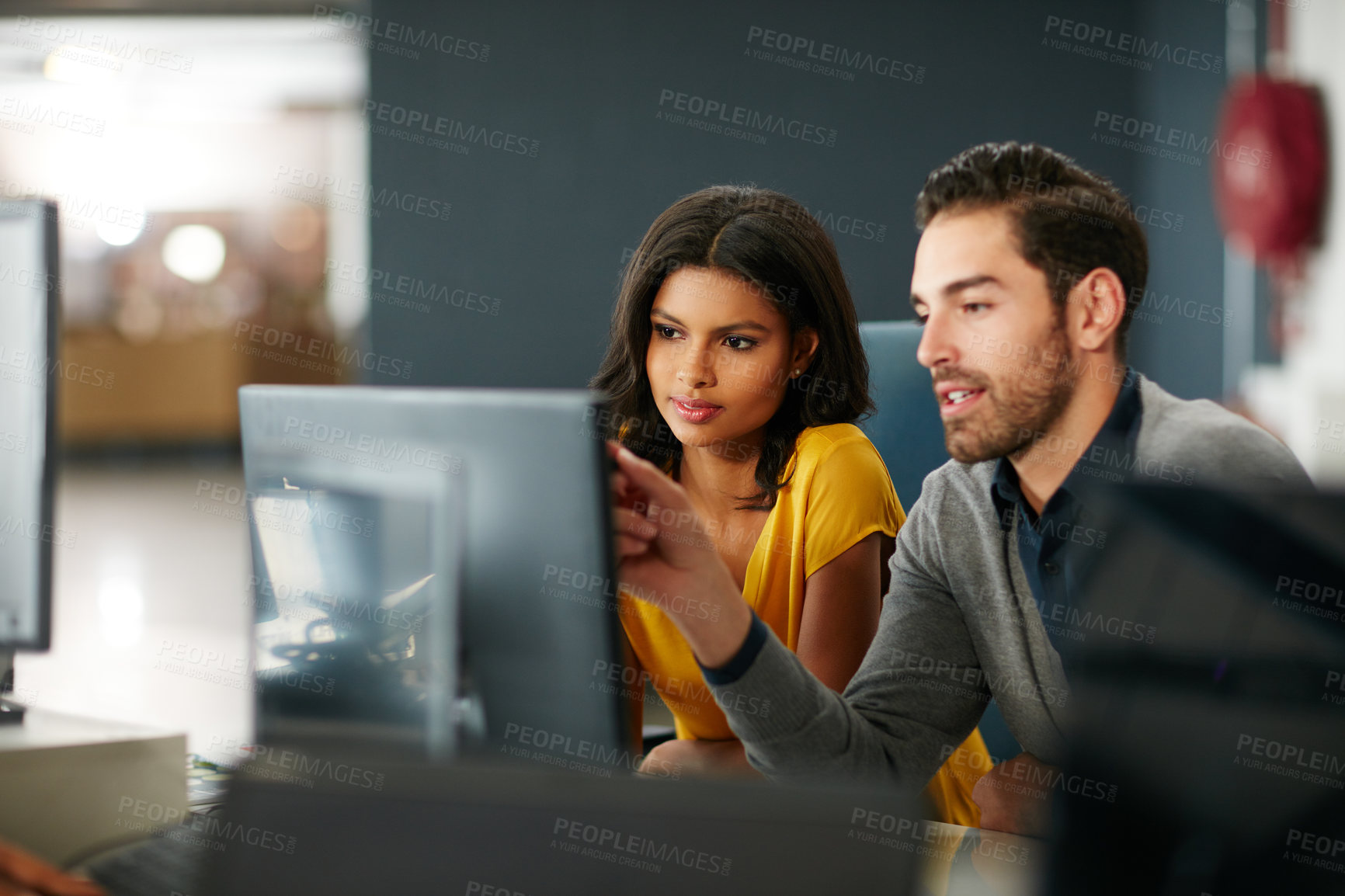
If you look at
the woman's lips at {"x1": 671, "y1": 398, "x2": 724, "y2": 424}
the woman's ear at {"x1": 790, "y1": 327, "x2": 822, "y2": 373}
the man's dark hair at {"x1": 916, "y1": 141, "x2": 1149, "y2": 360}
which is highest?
the man's dark hair at {"x1": 916, "y1": 141, "x2": 1149, "y2": 360}

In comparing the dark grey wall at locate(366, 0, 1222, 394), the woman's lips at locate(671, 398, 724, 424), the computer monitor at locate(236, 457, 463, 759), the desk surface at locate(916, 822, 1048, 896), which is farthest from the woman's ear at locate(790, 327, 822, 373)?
the dark grey wall at locate(366, 0, 1222, 394)

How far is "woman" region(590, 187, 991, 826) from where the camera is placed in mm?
1269

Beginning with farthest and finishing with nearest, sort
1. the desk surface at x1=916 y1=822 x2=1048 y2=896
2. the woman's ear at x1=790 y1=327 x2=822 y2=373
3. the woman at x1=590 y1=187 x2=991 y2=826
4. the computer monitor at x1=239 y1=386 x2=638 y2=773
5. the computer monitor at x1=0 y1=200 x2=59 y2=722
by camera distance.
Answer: the woman's ear at x1=790 y1=327 x2=822 y2=373 < the woman at x1=590 y1=187 x2=991 y2=826 < the computer monitor at x1=0 y1=200 x2=59 y2=722 < the desk surface at x1=916 y1=822 x2=1048 y2=896 < the computer monitor at x1=239 y1=386 x2=638 y2=773

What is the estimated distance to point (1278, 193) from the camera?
11.5 ft

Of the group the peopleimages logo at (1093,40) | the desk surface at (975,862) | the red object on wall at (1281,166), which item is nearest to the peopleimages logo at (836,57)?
the peopleimages logo at (1093,40)

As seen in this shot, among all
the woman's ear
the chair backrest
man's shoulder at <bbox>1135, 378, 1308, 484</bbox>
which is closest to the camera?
man's shoulder at <bbox>1135, 378, 1308, 484</bbox>

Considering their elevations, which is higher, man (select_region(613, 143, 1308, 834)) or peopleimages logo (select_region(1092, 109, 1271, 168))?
peopleimages logo (select_region(1092, 109, 1271, 168))

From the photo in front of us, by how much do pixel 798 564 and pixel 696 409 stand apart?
22cm

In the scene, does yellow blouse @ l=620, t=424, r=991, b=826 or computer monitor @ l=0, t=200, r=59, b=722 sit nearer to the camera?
computer monitor @ l=0, t=200, r=59, b=722

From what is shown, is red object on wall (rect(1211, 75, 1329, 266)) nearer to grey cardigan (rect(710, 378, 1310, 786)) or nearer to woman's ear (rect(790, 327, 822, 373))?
woman's ear (rect(790, 327, 822, 373))

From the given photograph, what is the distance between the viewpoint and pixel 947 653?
1.14 meters

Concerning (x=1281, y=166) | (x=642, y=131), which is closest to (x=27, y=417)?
(x=642, y=131)

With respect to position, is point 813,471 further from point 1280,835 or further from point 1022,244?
point 1280,835

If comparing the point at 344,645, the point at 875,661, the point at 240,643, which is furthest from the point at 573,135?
the point at 344,645
